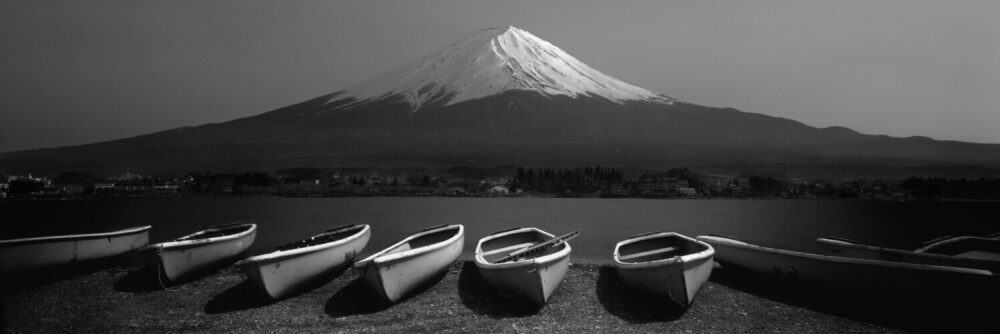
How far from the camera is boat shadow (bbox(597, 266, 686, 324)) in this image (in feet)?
40.3

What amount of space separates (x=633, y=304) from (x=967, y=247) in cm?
1262

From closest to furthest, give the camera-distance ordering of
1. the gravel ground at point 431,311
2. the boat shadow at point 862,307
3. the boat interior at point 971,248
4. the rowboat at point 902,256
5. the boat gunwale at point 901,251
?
the boat shadow at point 862,307
the gravel ground at point 431,311
the rowboat at point 902,256
the boat gunwale at point 901,251
the boat interior at point 971,248

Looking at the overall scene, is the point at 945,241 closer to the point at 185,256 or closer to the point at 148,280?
the point at 185,256

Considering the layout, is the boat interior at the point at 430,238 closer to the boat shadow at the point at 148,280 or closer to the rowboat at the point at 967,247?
the boat shadow at the point at 148,280

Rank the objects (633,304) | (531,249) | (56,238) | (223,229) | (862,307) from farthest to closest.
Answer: (223,229) < (56,238) < (531,249) < (633,304) < (862,307)

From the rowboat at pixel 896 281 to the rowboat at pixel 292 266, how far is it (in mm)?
12264

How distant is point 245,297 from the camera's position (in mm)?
13961

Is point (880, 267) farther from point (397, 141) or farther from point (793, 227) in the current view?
point (397, 141)

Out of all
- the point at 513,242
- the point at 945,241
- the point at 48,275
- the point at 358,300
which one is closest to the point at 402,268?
the point at 358,300

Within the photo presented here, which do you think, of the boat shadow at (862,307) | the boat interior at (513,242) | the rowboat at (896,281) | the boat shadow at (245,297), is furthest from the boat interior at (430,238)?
the rowboat at (896,281)

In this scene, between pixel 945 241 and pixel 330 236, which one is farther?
pixel 330 236

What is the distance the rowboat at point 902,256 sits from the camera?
1298 centimetres

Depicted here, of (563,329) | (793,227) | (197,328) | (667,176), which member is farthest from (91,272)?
(667,176)

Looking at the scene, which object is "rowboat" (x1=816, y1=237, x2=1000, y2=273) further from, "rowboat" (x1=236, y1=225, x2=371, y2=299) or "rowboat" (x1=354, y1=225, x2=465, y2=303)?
"rowboat" (x1=236, y1=225, x2=371, y2=299)
